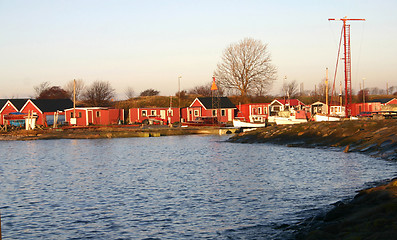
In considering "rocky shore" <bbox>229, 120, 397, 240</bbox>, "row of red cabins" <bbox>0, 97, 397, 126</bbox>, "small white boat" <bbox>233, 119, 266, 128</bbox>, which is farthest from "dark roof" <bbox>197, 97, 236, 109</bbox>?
"rocky shore" <bbox>229, 120, 397, 240</bbox>

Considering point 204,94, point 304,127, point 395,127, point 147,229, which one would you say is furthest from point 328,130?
point 204,94

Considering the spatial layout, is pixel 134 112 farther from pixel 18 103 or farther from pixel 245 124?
pixel 245 124

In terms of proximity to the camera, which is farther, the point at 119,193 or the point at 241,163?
the point at 241,163

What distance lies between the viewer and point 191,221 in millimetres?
Result: 15477

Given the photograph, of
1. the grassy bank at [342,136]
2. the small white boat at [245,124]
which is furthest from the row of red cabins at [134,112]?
the grassy bank at [342,136]

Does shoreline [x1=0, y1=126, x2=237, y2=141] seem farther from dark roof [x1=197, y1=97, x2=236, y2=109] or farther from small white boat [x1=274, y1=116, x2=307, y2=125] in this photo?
dark roof [x1=197, y1=97, x2=236, y2=109]

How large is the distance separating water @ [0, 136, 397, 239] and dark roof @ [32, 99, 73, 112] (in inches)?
2159

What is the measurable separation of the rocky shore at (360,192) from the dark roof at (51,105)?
45791 millimetres

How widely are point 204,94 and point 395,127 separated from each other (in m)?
105

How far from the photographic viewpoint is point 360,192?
15.1m

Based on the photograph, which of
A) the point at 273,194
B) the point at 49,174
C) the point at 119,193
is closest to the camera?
the point at 273,194

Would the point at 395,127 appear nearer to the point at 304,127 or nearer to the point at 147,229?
the point at 304,127

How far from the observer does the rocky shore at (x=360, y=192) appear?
35.2 feet

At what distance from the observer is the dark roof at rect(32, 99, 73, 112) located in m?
88.3
